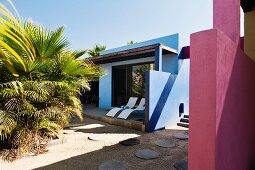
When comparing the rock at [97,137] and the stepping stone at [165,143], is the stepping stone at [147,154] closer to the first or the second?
the stepping stone at [165,143]

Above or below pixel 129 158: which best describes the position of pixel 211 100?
above

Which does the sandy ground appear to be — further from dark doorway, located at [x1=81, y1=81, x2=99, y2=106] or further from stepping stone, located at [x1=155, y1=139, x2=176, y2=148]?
dark doorway, located at [x1=81, y1=81, x2=99, y2=106]

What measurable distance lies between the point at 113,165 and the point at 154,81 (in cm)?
438

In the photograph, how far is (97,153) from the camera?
18.2 ft

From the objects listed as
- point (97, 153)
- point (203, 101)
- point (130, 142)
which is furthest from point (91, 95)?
point (203, 101)

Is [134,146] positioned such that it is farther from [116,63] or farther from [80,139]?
[116,63]

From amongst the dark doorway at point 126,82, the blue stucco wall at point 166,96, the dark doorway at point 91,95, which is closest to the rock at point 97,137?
the blue stucco wall at point 166,96

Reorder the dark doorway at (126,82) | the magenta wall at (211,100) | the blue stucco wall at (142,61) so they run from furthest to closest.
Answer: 1. the dark doorway at (126,82)
2. the blue stucco wall at (142,61)
3. the magenta wall at (211,100)

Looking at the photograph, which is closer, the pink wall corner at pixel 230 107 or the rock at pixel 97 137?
the pink wall corner at pixel 230 107

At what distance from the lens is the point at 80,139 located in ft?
22.7

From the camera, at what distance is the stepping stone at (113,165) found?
448cm

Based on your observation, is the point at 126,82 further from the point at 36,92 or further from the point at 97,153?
the point at 36,92

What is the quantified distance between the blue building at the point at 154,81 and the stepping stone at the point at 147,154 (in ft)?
7.89

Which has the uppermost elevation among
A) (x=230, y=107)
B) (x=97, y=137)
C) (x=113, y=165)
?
(x=230, y=107)
